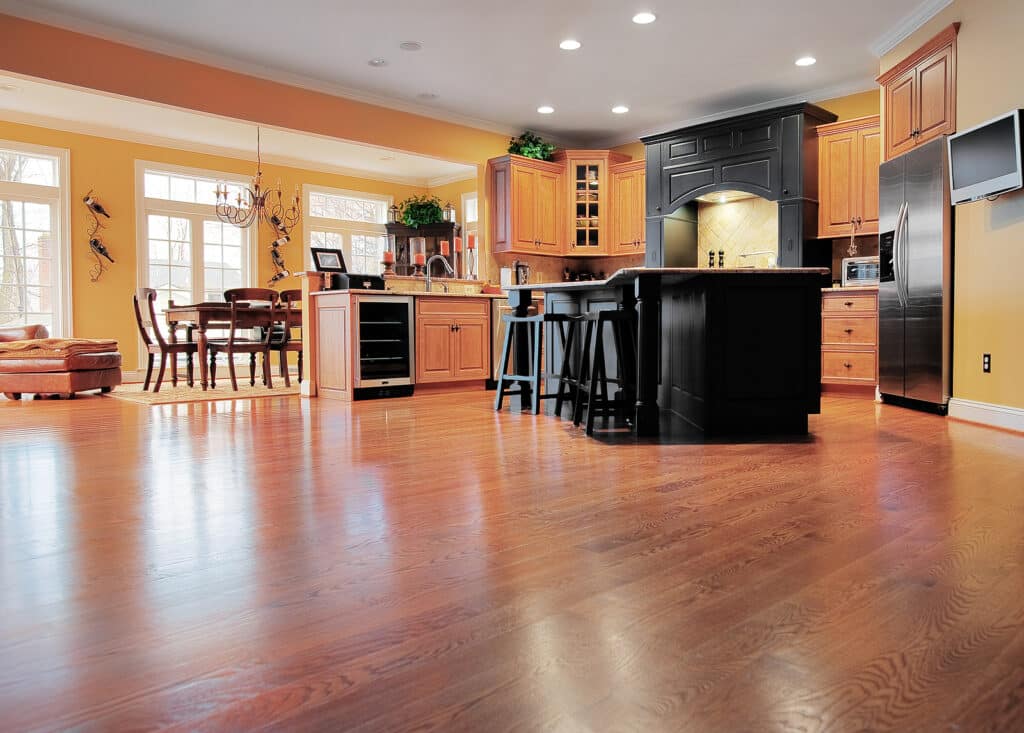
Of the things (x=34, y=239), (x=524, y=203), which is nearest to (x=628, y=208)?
(x=524, y=203)

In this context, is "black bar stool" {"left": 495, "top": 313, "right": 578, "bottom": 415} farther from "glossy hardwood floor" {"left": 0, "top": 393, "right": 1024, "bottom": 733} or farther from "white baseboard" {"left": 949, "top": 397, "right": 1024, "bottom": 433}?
"white baseboard" {"left": 949, "top": 397, "right": 1024, "bottom": 433}

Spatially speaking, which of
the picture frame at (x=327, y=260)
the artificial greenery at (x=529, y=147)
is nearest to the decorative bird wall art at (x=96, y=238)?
the picture frame at (x=327, y=260)

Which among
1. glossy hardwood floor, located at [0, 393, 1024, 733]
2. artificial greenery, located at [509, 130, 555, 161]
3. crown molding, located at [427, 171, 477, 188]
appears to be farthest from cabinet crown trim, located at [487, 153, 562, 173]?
glossy hardwood floor, located at [0, 393, 1024, 733]

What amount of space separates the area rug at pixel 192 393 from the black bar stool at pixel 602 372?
10.1ft

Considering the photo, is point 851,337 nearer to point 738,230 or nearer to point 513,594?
point 738,230

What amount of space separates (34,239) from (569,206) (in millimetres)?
5842

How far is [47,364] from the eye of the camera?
630 centimetres

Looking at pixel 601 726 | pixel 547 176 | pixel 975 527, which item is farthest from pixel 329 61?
pixel 601 726

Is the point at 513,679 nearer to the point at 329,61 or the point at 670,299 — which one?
the point at 670,299

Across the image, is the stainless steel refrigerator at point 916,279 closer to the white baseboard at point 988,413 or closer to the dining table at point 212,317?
the white baseboard at point 988,413

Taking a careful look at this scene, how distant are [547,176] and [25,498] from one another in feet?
21.4

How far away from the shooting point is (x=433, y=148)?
743 centimetres

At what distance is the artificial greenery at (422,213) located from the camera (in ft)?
34.2

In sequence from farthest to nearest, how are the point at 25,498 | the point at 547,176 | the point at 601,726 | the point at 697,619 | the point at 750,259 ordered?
the point at 547,176, the point at 750,259, the point at 25,498, the point at 697,619, the point at 601,726
